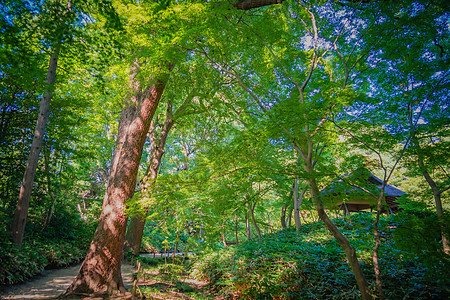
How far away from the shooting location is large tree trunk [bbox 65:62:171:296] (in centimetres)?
336

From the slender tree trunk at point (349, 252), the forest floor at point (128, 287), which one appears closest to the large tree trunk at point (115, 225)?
the forest floor at point (128, 287)

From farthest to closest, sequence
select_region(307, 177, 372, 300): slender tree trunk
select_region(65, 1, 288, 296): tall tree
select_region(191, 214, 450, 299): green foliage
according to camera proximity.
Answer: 1. select_region(191, 214, 450, 299): green foliage
2. select_region(65, 1, 288, 296): tall tree
3. select_region(307, 177, 372, 300): slender tree trunk

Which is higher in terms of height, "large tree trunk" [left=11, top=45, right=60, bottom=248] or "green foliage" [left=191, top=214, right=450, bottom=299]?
"large tree trunk" [left=11, top=45, right=60, bottom=248]

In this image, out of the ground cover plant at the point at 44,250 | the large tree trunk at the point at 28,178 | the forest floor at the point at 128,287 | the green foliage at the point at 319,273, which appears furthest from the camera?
the large tree trunk at the point at 28,178

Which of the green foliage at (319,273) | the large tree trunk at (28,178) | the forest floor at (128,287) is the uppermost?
the large tree trunk at (28,178)

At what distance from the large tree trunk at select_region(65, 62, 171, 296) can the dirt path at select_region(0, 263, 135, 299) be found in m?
1.05

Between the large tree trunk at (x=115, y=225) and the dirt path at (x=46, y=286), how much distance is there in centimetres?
105

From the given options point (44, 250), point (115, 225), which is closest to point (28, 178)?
point (44, 250)

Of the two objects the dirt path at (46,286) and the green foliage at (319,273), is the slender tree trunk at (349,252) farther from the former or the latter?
the dirt path at (46,286)

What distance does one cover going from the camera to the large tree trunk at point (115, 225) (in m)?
3.36

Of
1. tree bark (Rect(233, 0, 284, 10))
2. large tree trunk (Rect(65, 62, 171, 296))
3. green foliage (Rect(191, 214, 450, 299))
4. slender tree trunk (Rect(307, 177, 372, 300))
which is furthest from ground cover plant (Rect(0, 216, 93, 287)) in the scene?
tree bark (Rect(233, 0, 284, 10))

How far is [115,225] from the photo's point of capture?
3623 millimetres

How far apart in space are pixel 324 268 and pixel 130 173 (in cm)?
430

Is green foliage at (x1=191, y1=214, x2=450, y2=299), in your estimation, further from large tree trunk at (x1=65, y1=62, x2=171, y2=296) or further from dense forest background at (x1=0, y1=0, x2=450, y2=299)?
large tree trunk at (x1=65, y1=62, x2=171, y2=296)
